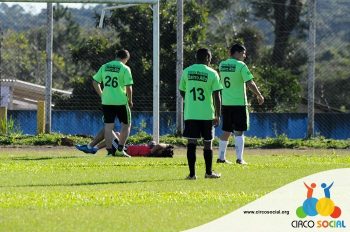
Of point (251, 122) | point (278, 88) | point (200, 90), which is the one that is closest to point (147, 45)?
point (251, 122)

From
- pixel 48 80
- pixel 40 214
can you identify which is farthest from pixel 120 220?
pixel 48 80

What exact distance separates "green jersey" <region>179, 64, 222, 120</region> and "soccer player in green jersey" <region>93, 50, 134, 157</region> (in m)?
4.76

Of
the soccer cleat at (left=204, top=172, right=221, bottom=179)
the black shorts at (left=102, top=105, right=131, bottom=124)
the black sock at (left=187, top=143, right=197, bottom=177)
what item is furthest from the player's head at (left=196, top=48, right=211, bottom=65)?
the black shorts at (left=102, top=105, right=131, bottom=124)

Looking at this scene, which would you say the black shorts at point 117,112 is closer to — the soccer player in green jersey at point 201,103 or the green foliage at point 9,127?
the soccer player in green jersey at point 201,103

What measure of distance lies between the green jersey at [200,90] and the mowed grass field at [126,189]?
954 mm

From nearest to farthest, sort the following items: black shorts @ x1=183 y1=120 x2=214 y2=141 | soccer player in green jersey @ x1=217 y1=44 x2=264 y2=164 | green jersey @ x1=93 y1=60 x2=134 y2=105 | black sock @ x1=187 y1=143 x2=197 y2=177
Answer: black sock @ x1=187 y1=143 x2=197 y2=177 → black shorts @ x1=183 y1=120 x2=214 y2=141 → soccer player in green jersey @ x1=217 y1=44 x2=264 y2=164 → green jersey @ x1=93 y1=60 x2=134 y2=105

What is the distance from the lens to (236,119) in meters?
20.2

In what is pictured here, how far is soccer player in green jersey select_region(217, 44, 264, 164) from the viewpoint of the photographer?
19812 mm

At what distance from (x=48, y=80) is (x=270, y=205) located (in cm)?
1702

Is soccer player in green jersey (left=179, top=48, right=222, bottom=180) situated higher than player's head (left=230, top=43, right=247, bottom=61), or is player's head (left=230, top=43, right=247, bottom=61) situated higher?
player's head (left=230, top=43, right=247, bottom=61)

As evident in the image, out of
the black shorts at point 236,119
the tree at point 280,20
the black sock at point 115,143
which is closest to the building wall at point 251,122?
the black sock at point 115,143

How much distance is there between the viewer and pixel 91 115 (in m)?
32.4

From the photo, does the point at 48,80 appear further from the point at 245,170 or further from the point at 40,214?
the point at 40,214

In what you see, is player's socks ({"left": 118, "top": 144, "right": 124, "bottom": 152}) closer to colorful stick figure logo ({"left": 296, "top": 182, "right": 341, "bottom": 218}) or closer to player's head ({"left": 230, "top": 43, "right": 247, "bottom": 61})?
player's head ({"left": 230, "top": 43, "right": 247, "bottom": 61})
